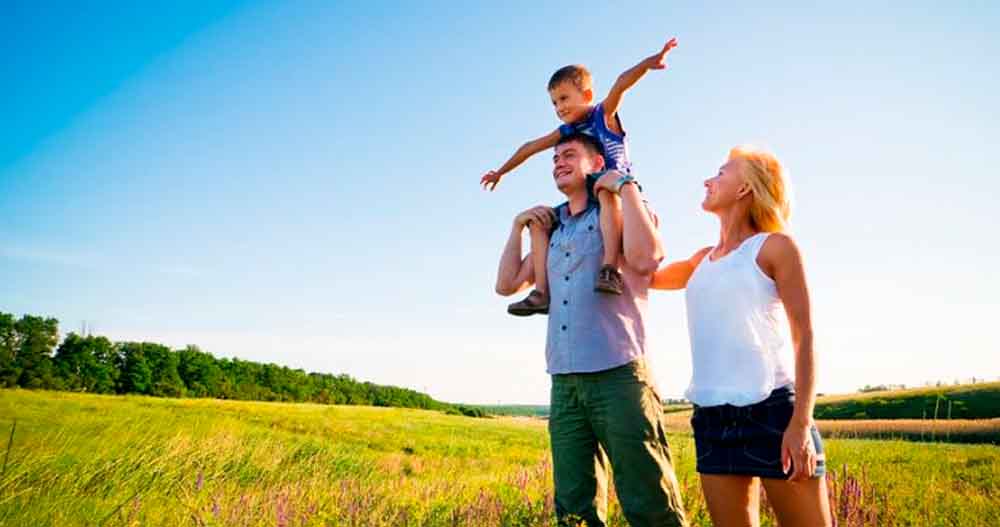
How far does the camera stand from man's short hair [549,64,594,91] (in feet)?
15.5

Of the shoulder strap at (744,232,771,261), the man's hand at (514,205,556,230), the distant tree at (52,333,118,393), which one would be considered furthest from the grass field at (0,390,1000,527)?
the distant tree at (52,333,118,393)

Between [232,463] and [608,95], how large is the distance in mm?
8533

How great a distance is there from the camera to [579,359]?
123 inches

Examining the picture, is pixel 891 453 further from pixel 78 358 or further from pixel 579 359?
pixel 78 358

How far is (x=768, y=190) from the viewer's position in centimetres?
270

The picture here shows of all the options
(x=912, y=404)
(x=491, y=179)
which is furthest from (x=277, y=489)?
(x=912, y=404)

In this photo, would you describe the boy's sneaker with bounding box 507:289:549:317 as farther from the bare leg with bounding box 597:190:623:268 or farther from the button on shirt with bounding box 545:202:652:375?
the bare leg with bounding box 597:190:623:268

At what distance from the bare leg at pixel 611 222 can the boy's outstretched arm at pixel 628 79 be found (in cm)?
114

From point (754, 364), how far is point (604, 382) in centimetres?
82

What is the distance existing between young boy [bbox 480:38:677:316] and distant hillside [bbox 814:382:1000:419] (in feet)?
159

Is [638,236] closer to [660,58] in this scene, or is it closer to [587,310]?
[587,310]

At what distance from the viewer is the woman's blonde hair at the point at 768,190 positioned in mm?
2680

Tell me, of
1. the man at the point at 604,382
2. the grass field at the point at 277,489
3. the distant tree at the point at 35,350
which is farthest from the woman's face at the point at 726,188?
the distant tree at the point at 35,350

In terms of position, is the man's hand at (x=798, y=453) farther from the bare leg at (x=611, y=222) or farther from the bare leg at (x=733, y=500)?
the bare leg at (x=611, y=222)
